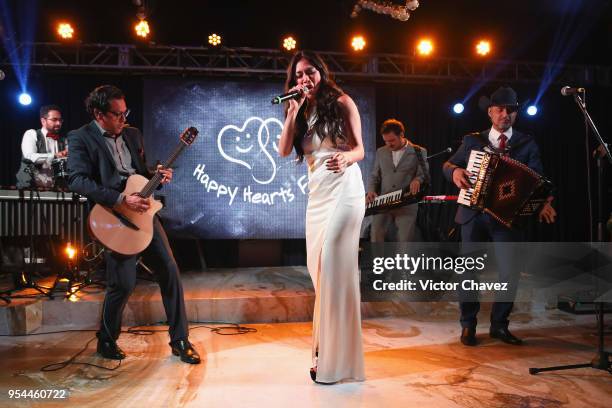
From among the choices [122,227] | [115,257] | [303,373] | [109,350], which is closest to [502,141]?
[303,373]

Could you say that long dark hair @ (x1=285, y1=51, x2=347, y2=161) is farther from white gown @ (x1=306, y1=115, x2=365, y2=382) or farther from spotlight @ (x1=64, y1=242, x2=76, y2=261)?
spotlight @ (x1=64, y1=242, x2=76, y2=261)

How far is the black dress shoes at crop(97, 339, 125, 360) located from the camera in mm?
3869

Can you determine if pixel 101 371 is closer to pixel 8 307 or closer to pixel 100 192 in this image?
pixel 100 192

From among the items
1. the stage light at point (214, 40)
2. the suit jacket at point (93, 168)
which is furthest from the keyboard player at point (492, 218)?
the stage light at point (214, 40)

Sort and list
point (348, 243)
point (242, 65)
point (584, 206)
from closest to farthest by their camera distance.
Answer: point (348, 243)
point (242, 65)
point (584, 206)

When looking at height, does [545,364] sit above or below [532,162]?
below

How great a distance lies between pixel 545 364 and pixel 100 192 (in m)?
3.62

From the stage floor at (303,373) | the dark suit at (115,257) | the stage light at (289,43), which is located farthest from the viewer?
the stage light at (289,43)

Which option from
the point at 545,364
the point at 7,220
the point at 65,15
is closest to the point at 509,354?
the point at 545,364

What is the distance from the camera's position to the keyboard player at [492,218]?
432cm

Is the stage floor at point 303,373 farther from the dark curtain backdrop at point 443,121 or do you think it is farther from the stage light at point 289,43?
the stage light at point 289,43

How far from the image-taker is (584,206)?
33.5 feet

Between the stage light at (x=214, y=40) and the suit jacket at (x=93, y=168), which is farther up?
the stage light at (x=214, y=40)

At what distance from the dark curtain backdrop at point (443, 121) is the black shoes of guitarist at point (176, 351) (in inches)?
212
